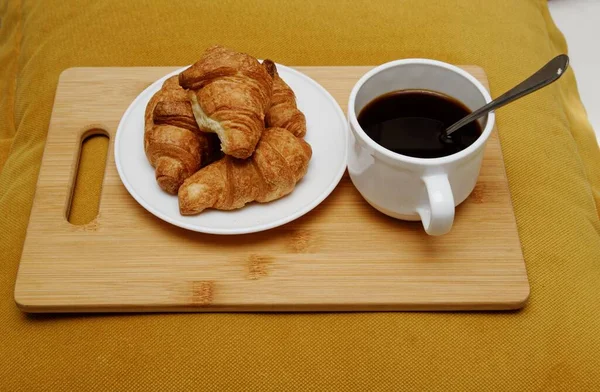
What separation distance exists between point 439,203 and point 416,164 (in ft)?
0.20

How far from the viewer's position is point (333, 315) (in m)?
0.91

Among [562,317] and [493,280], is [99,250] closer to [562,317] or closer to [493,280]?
[493,280]

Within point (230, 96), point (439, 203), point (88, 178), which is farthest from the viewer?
point (88, 178)

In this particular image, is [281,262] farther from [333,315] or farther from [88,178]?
[88,178]

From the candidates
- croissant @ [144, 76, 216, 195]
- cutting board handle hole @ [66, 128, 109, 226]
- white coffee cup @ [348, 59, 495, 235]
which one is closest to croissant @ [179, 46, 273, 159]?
croissant @ [144, 76, 216, 195]

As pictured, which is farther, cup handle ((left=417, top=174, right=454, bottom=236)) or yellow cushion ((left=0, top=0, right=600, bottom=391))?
yellow cushion ((left=0, top=0, right=600, bottom=391))

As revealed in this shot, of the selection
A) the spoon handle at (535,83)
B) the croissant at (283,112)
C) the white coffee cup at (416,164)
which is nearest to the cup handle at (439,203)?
the white coffee cup at (416,164)

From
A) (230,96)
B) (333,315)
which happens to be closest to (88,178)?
(230,96)

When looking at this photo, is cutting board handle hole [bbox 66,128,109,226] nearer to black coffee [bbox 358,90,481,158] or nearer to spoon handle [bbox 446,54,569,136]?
black coffee [bbox 358,90,481,158]

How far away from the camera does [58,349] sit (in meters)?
0.90

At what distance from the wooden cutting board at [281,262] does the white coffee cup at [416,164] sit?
2.3 inches

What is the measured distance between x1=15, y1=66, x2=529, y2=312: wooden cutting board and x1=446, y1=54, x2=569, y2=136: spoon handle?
0.18m

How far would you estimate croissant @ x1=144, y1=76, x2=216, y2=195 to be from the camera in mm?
916

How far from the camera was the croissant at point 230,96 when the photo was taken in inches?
34.5
